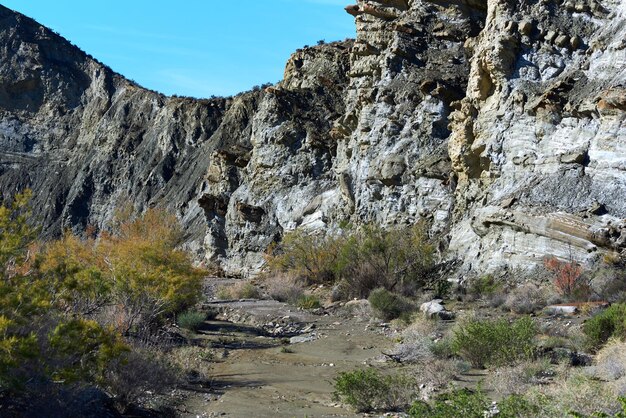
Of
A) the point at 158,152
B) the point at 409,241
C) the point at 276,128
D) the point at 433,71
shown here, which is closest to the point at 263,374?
the point at 409,241

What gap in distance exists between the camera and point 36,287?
8.86 m

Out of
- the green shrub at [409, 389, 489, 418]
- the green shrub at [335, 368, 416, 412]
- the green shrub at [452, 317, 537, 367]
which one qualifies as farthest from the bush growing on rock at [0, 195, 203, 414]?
the green shrub at [452, 317, 537, 367]

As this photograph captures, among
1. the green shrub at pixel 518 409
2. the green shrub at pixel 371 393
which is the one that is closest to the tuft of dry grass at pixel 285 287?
the green shrub at pixel 371 393

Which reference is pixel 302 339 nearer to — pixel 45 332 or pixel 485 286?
pixel 485 286

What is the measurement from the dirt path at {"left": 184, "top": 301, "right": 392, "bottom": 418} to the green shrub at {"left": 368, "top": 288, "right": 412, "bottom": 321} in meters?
0.60

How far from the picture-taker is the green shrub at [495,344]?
12.6 meters

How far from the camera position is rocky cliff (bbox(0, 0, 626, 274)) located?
22.8m

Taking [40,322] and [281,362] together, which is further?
[281,362]

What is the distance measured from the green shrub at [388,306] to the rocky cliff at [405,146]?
4025mm

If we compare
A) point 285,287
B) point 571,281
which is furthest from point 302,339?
point 285,287

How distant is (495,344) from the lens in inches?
510

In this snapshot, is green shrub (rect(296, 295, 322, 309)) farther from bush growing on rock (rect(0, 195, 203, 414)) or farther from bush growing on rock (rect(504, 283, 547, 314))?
bush growing on rock (rect(0, 195, 203, 414))

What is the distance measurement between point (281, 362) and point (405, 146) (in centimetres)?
1927

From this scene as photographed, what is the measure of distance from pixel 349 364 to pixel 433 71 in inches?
909
